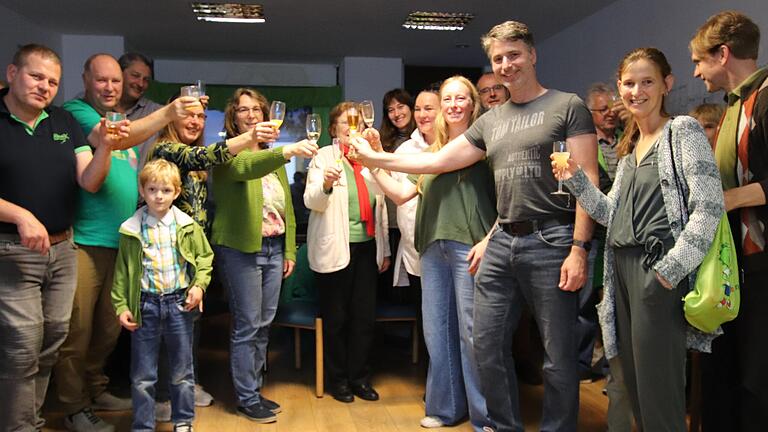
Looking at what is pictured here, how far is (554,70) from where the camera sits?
756 cm

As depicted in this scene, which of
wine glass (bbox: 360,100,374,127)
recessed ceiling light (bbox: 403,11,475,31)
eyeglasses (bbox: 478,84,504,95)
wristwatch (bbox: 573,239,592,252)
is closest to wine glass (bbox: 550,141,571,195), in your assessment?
wristwatch (bbox: 573,239,592,252)

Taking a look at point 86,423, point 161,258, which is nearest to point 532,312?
point 161,258

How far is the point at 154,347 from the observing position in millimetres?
2795

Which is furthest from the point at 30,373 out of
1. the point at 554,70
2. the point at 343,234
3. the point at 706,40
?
the point at 554,70

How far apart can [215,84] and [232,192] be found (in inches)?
263

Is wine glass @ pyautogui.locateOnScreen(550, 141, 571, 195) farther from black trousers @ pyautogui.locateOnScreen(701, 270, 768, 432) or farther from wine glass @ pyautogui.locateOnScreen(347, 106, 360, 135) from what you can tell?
wine glass @ pyautogui.locateOnScreen(347, 106, 360, 135)

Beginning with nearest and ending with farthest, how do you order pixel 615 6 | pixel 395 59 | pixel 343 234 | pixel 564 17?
pixel 343 234, pixel 615 6, pixel 564 17, pixel 395 59

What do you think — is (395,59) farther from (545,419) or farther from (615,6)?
(545,419)

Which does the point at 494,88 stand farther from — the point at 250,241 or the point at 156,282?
the point at 156,282

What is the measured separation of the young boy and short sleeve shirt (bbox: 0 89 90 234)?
261mm

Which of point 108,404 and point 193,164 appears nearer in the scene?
point 193,164

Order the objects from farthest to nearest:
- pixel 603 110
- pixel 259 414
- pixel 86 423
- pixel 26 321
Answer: pixel 603 110
pixel 259 414
pixel 86 423
pixel 26 321

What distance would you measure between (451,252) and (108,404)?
190 cm

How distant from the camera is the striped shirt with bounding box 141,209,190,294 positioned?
275cm
